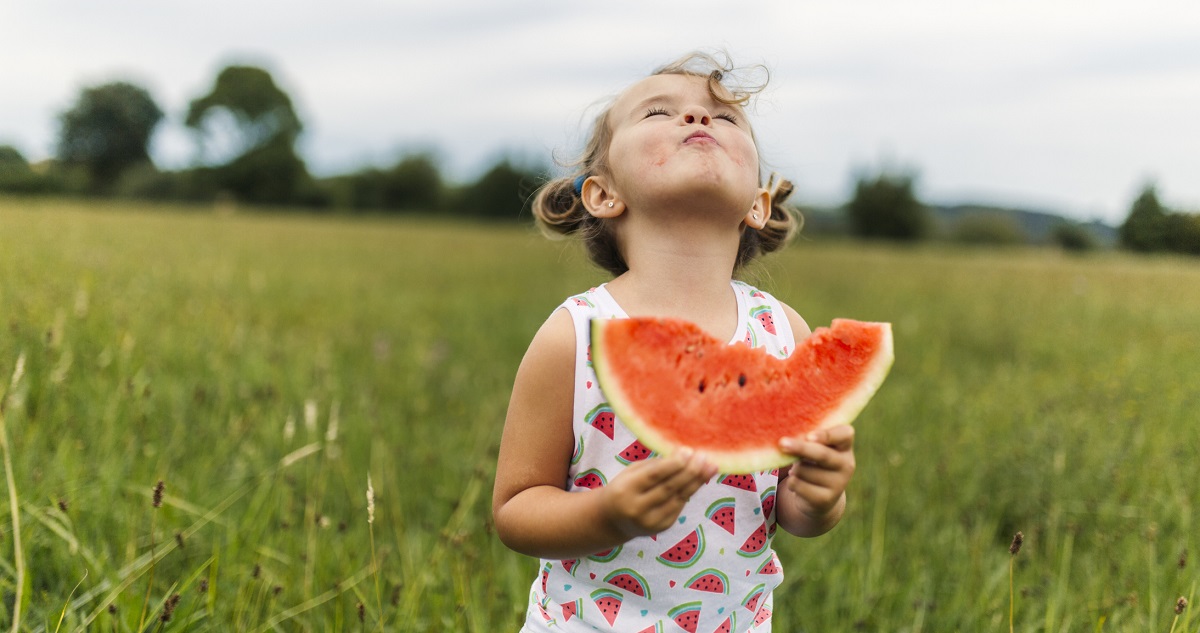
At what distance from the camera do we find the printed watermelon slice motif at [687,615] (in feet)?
4.83

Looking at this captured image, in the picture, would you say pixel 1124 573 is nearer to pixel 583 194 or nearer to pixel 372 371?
pixel 583 194

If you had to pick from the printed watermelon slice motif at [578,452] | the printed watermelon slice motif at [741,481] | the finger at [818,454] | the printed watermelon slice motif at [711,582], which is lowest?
the printed watermelon slice motif at [711,582]

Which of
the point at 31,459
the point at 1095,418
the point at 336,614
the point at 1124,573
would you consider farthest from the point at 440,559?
the point at 1095,418

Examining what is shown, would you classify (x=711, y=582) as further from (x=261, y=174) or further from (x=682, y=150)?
(x=261, y=174)

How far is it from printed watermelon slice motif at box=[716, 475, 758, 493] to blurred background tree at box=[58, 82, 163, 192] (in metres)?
64.2

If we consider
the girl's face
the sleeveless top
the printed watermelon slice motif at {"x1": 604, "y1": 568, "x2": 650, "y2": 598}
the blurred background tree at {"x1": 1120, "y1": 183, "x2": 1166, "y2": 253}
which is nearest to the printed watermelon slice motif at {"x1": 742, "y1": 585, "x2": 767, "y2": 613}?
the sleeveless top

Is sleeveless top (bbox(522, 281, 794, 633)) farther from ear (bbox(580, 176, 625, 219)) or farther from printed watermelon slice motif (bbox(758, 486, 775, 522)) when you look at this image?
ear (bbox(580, 176, 625, 219))

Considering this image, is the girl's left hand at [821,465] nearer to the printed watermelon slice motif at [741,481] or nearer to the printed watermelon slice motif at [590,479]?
the printed watermelon slice motif at [741,481]

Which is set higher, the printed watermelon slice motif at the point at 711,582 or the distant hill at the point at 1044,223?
the distant hill at the point at 1044,223

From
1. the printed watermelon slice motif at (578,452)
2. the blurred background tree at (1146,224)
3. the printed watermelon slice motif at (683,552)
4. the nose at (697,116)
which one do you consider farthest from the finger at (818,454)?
the blurred background tree at (1146,224)

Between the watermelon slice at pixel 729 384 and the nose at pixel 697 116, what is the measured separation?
1.39ft

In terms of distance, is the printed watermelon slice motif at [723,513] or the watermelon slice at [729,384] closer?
the watermelon slice at [729,384]

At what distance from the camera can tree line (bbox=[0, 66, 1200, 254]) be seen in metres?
53.5

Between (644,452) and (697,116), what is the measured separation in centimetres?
65
